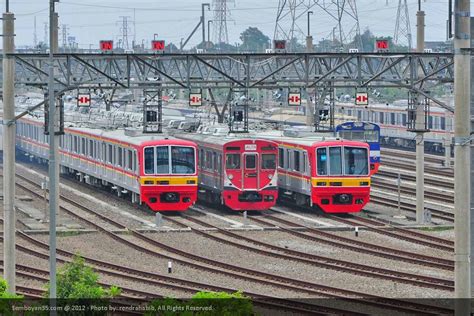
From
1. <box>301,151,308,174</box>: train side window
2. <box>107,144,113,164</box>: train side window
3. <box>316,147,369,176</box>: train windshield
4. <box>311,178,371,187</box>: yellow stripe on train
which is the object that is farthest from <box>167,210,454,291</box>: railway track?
A: <box>107,144,113,164</box>: train side window

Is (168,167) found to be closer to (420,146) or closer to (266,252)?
(420,146)

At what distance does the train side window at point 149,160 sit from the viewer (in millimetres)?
39438

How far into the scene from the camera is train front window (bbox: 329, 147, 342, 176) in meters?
39.3

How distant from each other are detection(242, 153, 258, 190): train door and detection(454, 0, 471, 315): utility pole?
22680 mm

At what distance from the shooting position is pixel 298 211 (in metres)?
41.8

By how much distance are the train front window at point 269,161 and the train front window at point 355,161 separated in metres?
2.38

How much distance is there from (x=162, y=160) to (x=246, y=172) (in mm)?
2614

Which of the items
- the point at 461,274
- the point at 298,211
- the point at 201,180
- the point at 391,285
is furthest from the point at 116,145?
the point at 461,274

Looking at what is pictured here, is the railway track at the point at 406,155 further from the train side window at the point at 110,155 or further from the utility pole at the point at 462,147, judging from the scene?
the utility pole at the point at 462,147

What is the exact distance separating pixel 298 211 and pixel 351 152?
342 cm

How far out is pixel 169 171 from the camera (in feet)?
129

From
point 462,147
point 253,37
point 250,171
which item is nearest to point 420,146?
point 250,171

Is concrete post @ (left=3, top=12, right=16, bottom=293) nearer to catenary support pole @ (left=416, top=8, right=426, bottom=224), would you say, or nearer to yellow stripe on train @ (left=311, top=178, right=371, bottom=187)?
catenary support pole @ (left=416, top=8, right=426, bottom=224)

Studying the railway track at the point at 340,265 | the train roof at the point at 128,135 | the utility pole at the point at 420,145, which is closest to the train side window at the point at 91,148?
the train roof at the point at 128,135
